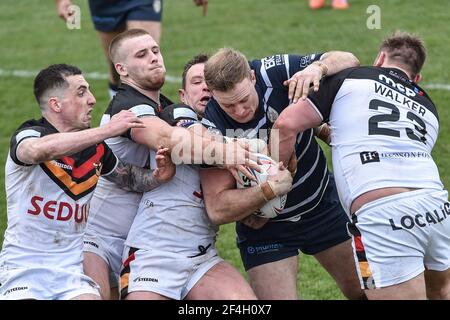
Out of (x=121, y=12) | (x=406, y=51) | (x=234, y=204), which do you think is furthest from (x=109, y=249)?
(x=121, y=12)

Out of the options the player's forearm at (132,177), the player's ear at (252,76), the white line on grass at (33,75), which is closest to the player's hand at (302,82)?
the player's ear at (252,76)

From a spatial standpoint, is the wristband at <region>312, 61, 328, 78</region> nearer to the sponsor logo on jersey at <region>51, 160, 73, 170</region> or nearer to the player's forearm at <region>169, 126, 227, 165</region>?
the player's forearm at <region>169, 126, 227, 165</region>

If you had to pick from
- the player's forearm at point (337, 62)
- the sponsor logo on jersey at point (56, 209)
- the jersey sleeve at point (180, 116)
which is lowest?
the sponsor logo on jersey at point (56, 209)

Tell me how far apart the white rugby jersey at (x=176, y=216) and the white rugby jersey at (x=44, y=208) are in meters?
0.39

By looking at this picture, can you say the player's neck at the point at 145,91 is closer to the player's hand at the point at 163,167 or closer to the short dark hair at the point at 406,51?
the player's hand at the point at 163,167

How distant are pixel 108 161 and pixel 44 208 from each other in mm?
508

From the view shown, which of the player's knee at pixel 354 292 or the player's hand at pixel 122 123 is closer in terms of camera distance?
the player's hand at pixel 122 123

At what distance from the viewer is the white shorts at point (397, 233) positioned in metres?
5.06

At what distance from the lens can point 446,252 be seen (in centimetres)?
528

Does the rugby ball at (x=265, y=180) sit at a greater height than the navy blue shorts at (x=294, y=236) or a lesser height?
greater

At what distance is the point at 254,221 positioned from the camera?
5.80 metres

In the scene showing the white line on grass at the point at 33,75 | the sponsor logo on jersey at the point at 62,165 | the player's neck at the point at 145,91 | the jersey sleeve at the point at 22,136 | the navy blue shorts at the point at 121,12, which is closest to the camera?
the jersey sleeve at the point at 22,136

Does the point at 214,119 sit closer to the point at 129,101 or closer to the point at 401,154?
the point at 129,101
